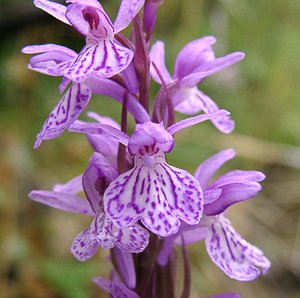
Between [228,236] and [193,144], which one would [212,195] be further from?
[193,144]

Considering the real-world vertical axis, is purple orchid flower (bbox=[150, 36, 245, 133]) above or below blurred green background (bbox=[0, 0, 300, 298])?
above

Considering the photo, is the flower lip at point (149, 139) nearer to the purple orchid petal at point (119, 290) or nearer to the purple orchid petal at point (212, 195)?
the purple orchid petal at point (212, 195)

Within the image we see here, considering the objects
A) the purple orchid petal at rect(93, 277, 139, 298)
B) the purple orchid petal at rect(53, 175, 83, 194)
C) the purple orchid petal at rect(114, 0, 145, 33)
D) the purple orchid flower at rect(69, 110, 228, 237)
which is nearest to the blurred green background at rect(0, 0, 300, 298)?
the purple orchid petal at rect(53, 175, 83, 194)

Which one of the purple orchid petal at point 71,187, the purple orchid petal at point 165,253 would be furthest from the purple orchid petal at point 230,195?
the purple orchid petal at point 71,187

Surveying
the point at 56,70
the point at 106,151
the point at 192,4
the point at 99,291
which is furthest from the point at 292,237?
the point at 56,70

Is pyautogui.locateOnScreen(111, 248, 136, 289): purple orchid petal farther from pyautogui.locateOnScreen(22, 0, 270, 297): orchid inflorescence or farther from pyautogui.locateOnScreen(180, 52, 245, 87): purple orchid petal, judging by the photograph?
pyautogui.locateOnScreen(180, 52, 245, 87): purple orchid petal

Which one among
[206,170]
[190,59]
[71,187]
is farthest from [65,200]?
[190,59]

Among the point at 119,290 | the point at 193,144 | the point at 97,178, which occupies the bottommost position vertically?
the point at 193,144
